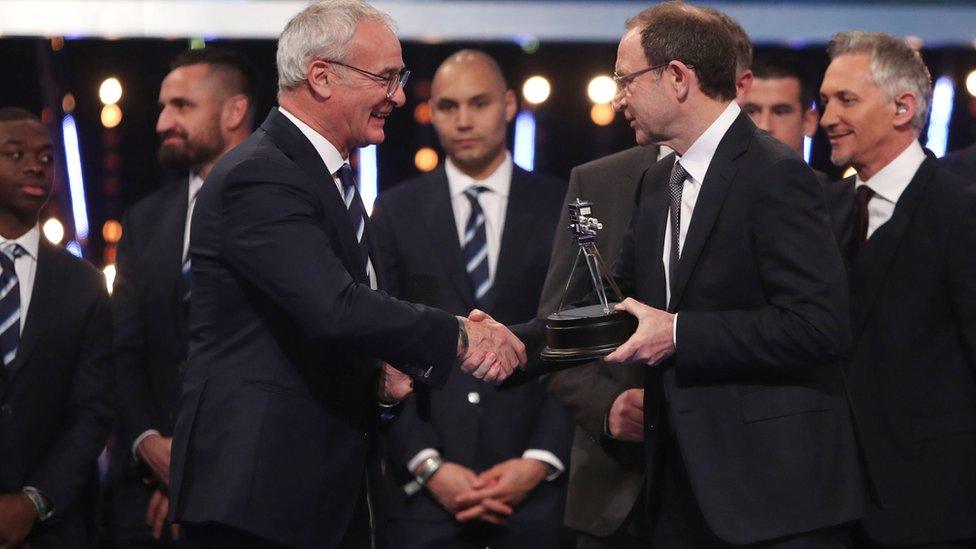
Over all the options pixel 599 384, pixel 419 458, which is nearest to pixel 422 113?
pixel 419 458

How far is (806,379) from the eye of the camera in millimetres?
3305

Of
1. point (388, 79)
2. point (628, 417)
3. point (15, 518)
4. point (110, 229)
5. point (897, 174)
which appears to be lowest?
point (15, 518)

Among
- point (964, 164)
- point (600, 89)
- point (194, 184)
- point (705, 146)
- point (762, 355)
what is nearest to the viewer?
point (762, 355)

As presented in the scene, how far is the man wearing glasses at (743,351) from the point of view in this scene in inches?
126

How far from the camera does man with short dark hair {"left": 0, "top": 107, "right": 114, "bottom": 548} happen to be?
14.9ft

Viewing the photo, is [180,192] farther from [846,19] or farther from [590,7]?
[846,19]

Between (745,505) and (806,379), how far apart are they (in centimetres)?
36

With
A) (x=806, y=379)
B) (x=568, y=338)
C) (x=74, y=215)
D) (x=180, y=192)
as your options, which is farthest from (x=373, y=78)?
(x=74, y=215)

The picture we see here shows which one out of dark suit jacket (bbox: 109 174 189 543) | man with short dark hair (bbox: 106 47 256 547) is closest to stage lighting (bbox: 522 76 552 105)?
man with short dark hair (bbox: 106 47 256 547)

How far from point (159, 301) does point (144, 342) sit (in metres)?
0.18

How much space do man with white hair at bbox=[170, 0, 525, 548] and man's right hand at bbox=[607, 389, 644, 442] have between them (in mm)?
598

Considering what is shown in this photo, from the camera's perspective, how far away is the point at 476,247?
5039 mm

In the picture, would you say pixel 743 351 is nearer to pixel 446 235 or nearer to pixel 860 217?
pixel 860 217

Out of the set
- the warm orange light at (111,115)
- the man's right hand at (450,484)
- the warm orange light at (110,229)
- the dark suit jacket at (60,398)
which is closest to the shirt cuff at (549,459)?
the man's right hand at (450,484)
